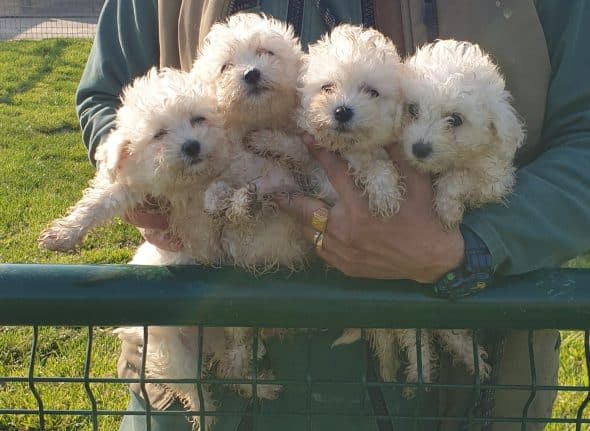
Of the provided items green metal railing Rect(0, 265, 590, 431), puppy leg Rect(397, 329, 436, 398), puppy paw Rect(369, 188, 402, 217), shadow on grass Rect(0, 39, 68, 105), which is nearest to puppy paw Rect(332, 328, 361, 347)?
puppy leg Rect(397, 329, 436, 398)

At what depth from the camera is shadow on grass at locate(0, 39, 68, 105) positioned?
9173 millimetres

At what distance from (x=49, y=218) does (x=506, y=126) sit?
4.56m

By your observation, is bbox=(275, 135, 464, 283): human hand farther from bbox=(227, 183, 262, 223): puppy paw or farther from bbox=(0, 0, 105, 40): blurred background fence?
bbox=(0, 0, 105, 40): blurred background fence

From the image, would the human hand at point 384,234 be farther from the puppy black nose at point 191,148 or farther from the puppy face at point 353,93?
the puppy black nose at point 191,148

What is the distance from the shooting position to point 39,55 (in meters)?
11.3

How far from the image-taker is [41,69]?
10.5 m

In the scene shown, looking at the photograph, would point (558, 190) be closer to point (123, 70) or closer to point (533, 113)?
point (533, 113)

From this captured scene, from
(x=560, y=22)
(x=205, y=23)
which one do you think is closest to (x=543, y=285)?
(x=560, y=22)

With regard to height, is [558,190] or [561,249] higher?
[558,190]

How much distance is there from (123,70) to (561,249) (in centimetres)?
158

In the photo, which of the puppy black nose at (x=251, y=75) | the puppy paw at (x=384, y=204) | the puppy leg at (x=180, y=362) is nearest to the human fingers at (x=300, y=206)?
the puppy paw at (x=384, y=204)

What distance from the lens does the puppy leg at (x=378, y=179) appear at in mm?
1842

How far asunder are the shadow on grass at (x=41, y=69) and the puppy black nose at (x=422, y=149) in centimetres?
803

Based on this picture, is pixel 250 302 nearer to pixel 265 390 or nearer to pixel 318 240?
pixel 318 240
